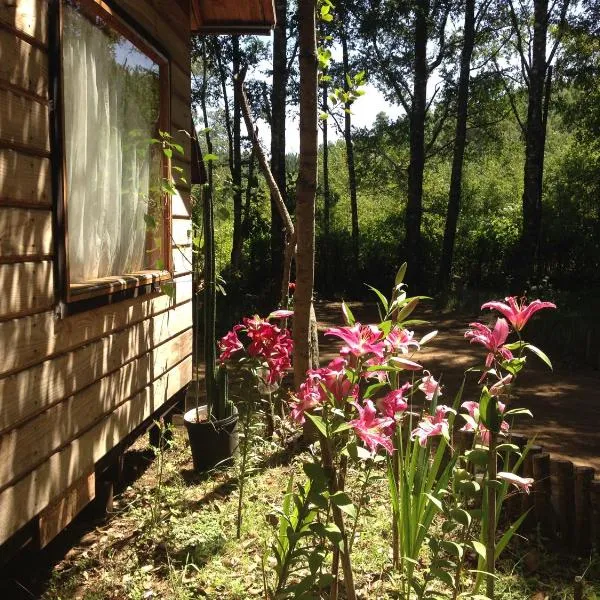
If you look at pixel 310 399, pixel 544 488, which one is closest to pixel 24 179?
pixel 310 399

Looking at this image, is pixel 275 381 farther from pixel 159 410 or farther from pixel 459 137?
pixel 459 137

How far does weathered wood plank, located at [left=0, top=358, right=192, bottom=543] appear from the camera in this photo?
2.20m

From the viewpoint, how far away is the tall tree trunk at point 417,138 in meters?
14.9

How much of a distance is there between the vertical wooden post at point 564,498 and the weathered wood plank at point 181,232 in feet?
9.00

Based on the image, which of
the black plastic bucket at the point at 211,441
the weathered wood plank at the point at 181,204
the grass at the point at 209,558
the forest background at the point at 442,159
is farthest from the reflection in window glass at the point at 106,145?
the forest background at the point at 442,159

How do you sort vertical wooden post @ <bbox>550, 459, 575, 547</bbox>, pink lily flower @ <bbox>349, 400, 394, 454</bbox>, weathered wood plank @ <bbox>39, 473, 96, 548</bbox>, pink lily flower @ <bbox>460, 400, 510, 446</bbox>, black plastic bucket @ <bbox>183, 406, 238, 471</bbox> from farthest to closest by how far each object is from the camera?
black plastic bucket @ <bbox>183, 406, 238, 471</bbox> → vertical wooden post @ <bbox>550, 459, 575, 547</bbox> → weathered wood plank @ <bbox>39, 473, 96, 548</bbox> → pink lily flower @ <bbox>460, 400, 510, 446</bbox> → pink lily flower @ <bbox>349, 400, 394, 454</bbox>

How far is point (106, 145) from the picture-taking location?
3227 millimetres

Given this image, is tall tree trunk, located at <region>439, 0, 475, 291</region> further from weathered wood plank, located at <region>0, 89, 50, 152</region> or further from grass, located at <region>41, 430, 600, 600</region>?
weathered wood plank, located at <region>0, 89, 50, 152</region>

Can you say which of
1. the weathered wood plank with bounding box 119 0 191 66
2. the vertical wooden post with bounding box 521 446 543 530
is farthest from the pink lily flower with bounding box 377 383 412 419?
the weathered wood plank with bounding box 119 0 191 66

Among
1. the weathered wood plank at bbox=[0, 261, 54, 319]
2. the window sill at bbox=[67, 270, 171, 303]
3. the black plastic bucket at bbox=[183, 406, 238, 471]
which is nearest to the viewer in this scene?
the weathered wood plank at bbox=[0, 261, 54, 319]

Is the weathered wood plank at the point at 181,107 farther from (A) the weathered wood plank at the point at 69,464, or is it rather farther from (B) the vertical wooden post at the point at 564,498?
(B) the vertical wooden post at the point at 564,498

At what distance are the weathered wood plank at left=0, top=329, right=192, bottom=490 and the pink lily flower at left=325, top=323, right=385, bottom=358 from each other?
130cm

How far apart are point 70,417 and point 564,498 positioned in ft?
8.33

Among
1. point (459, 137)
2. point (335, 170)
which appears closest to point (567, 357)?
point (459, 137)
